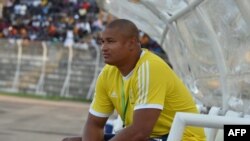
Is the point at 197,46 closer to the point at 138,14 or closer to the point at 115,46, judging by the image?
the point at 138,14

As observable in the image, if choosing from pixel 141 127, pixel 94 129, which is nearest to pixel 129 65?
pixel 141 127

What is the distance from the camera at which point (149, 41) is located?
2186cm

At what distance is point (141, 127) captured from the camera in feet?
12.0

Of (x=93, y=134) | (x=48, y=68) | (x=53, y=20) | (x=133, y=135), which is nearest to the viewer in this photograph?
(x=133, y=135)

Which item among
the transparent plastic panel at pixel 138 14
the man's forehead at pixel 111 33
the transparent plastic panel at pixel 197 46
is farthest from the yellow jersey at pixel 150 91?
the transparent plastic panel at pixel 138 14

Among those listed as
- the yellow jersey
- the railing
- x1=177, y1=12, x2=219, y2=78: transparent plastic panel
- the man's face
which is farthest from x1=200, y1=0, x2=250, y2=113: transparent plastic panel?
the railing

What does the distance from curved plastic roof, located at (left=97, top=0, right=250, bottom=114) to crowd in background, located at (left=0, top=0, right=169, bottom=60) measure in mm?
16461

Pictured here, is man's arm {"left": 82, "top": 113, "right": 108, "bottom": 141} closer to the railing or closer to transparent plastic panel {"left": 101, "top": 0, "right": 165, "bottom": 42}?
transparent plastic panel {"left": 101, "top": 0, "right": 165, "bottom": 42}

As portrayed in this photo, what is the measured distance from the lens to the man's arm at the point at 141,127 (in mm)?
3668

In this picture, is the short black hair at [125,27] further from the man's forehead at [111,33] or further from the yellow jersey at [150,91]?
the yellow jersey at [150,91]

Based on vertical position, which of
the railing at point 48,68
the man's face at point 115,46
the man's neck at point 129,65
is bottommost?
the man's neck at point 129,65

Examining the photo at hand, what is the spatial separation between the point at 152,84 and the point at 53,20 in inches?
971

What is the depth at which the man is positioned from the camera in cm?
371

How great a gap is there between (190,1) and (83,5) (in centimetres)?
2401
